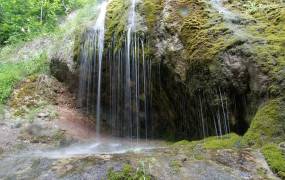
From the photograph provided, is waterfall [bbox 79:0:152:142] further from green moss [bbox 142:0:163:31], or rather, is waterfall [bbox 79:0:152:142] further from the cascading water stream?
green moss [bbox 142:0:163:31]

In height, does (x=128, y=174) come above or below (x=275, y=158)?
below

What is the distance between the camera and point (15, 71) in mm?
13328

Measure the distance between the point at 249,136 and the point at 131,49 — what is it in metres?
4.45

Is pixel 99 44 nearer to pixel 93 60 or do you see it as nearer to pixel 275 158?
pixel 93 60

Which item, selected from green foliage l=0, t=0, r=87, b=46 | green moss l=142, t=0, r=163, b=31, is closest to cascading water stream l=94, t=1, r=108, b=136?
green moss l=142, t=0, r=163, b=31

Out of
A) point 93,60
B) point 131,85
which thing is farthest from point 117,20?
point 131,85

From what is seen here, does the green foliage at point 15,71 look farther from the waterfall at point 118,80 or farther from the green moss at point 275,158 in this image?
the green moss at point 275,158

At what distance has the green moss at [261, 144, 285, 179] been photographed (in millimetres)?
5035

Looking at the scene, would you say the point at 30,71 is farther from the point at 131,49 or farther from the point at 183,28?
the point at 183,28

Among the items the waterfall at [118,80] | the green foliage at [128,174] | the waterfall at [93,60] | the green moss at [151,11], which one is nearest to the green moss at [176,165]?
the green foliage at [128,174]

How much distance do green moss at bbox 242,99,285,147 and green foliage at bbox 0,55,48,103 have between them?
8.38 meters

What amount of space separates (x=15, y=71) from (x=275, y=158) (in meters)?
10.6

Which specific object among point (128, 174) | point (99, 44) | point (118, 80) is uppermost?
point (99, 44)

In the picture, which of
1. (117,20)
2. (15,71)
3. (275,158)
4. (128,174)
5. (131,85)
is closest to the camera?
(128,174)
